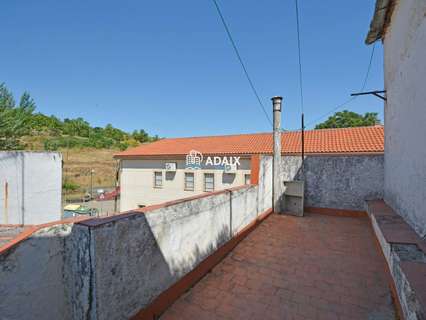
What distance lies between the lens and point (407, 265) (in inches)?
98.0

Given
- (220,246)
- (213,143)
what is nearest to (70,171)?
(213,143)

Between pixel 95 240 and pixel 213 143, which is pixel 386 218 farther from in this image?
pixel 213 143

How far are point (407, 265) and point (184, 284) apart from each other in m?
2.99

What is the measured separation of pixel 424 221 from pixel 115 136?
5950 centimetres

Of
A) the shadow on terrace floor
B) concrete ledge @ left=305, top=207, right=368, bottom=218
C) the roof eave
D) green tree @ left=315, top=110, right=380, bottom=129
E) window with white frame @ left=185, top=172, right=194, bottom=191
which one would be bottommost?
the shadow on terrace floor

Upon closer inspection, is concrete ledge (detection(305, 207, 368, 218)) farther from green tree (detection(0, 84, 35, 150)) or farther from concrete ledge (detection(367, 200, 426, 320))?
green tree (detection(0, 84, 35, 150))

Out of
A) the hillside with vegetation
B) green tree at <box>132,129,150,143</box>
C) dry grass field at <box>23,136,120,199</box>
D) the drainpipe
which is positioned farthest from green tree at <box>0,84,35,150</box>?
green tree at <box>132,129,150,143</box>

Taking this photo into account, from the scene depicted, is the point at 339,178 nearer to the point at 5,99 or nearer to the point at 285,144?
the point at 285,144

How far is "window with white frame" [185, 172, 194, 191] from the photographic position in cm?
1503

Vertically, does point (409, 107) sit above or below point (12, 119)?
below

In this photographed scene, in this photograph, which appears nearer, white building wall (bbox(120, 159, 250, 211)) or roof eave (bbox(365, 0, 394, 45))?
roof eave (bbox(365, 0, 394, 45))

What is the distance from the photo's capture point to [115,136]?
5506 centimetres

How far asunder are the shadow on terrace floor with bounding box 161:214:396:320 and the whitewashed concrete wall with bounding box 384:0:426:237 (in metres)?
1.26

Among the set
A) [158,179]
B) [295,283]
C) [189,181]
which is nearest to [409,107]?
[295,283]
